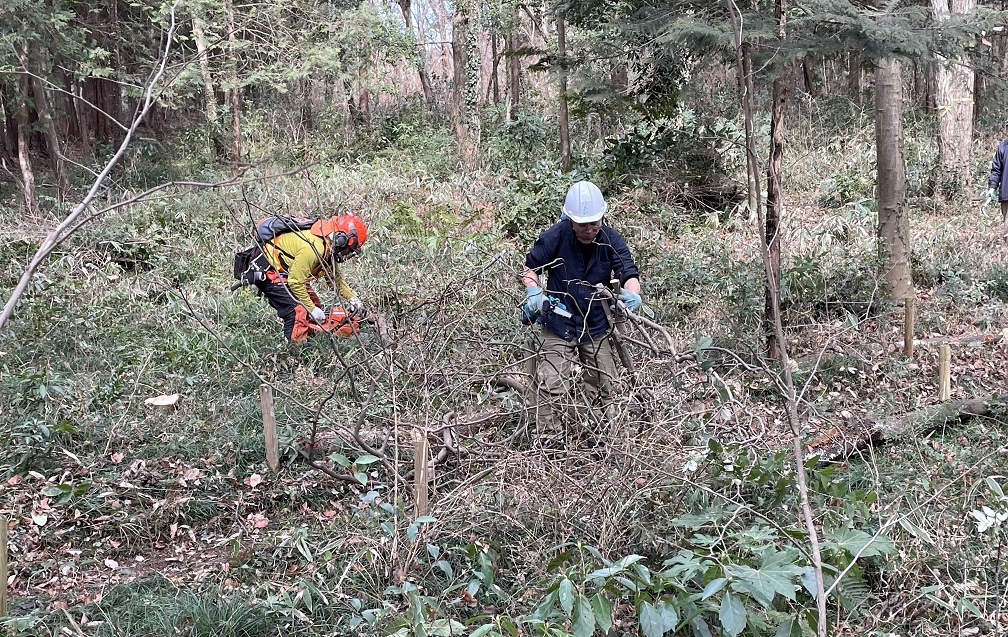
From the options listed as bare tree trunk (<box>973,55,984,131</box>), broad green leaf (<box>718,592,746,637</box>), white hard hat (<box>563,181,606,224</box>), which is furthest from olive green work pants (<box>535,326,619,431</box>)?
bare tree trunk (<box>973,55,984,131</box>)

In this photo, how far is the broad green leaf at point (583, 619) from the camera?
2.62 metres

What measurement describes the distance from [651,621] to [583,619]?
250 millimetres

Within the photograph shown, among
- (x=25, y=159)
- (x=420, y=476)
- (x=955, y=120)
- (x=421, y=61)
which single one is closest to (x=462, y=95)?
(x=421, y=61)

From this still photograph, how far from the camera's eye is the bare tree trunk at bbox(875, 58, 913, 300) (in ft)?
22.3

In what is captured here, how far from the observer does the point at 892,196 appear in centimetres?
691

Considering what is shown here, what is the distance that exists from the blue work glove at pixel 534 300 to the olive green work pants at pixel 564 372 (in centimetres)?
21

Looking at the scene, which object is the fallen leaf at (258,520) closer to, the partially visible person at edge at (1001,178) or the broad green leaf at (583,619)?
the broad green leaf at (583,619)

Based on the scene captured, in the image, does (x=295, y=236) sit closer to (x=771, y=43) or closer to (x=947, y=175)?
(x=771, y=43)

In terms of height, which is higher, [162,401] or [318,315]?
[318,315]

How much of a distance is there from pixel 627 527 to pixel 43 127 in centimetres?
1044

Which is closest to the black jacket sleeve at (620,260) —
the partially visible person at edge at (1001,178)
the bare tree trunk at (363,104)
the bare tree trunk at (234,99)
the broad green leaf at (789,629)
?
the broad green leaf at (789,629)

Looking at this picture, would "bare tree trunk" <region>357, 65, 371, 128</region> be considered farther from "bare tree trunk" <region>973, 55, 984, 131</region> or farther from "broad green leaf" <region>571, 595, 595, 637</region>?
"broad green leaf" <region>571, 595, 595, 637</region>

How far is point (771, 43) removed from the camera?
527cm

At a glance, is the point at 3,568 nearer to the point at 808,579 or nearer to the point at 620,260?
the point at 808,579
